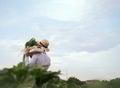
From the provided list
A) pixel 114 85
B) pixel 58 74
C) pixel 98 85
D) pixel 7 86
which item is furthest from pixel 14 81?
pixel 114 85

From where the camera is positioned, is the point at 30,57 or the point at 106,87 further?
the point at 106,87

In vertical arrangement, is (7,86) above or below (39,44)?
below

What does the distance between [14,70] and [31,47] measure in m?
1.58

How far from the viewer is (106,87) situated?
10625 mm

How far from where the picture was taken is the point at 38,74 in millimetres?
4562

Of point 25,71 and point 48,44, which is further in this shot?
point 48,44

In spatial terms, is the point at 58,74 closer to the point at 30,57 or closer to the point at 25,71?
the point at 25,71

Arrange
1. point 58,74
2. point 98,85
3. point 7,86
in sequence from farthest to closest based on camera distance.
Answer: point 98,85
point 58,74
point 7,86

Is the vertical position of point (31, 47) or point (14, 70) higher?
point (31, 47)

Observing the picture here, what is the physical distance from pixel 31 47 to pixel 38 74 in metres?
1.41

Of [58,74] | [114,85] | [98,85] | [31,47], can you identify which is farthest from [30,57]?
[114,85]

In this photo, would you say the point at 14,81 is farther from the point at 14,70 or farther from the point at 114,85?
the point at 114,85

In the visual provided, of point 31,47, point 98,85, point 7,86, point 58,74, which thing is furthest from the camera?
point 98,85

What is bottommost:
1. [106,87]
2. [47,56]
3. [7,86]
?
[7,86]
